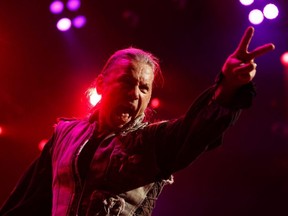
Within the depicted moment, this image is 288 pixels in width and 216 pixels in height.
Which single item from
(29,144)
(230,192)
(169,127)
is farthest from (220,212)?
(169,127)

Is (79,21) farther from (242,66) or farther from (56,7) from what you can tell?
(242,66)

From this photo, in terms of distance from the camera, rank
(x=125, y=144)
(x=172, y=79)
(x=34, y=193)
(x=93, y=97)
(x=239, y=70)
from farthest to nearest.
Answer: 1. (x=172, y=79)
2. (x=93, y=97)
3. (x=34, y=193)
4. (x=125, y=144)
5. (x=239, y=70)

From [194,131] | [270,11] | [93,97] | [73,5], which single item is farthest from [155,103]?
[194,131]

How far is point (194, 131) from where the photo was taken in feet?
5.42

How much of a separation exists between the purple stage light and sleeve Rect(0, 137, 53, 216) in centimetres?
234

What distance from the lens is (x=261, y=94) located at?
4.32 m

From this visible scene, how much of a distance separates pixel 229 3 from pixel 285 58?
73 centimetres

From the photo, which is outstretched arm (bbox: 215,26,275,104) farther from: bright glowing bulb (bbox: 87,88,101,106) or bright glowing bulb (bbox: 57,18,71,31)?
bright glowing bulb (bbox: 57,18,71,31)

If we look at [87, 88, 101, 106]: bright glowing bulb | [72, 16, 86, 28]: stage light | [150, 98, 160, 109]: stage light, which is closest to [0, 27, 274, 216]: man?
[87, 88, 101, 106]: bright glowing bulb

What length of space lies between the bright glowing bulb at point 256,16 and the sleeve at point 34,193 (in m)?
2.62

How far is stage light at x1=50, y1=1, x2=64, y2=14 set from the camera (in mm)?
4424

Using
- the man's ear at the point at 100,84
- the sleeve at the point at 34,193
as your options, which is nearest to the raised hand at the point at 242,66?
the man's ear at the point at 100,84

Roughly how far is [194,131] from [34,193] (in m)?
1.05

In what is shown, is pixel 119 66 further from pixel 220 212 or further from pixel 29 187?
pixel 220 212
